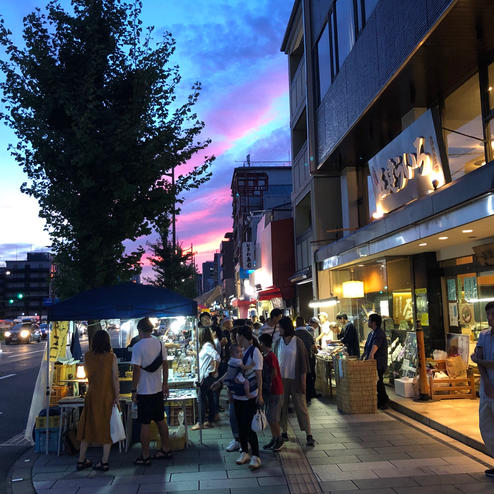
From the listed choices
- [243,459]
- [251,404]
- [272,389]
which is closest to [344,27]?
[272,389]

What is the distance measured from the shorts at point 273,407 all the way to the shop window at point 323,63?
12050 mm

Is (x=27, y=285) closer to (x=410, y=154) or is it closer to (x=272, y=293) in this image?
(x=272, y=293)

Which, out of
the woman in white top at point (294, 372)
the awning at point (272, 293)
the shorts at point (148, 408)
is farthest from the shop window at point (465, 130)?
the awning at point (272, 293)

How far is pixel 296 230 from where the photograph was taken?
22.8m

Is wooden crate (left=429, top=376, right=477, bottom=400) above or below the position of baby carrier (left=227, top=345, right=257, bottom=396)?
below

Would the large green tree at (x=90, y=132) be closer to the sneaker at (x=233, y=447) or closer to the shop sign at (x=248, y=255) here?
the sneaker at (x=233, y=447)

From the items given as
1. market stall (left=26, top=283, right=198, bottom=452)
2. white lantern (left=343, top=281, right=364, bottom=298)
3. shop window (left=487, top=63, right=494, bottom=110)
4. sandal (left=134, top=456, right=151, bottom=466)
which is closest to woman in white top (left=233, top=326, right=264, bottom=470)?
sandal (left=134, top=456, right=151, bottom=466)

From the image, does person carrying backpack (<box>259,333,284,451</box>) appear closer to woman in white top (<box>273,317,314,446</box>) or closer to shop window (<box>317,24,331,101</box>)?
woman in white top (<box>273,317,314,446</box>)

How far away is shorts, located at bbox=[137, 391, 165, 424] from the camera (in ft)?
23.0

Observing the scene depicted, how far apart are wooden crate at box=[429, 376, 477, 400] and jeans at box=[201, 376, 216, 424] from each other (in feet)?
14.3

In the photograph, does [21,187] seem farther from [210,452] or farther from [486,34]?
[486,34]

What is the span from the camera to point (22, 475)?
6.71 m

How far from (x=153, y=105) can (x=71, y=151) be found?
2.39m

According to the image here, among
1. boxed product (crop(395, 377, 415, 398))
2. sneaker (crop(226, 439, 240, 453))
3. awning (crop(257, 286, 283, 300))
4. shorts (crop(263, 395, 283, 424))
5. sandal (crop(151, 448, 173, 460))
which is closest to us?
sandal (crop(151, 448, 173, 460))
